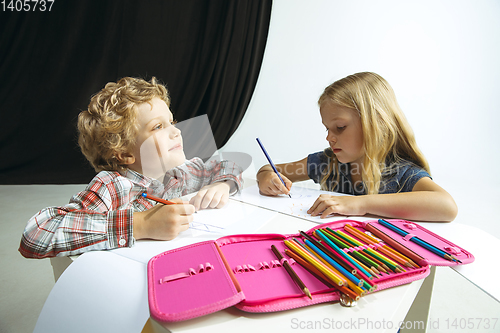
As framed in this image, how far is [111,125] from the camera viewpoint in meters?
0.73

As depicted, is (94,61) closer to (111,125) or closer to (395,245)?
(111,125)

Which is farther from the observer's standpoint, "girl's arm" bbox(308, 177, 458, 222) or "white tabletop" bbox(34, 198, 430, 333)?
"girl's arm" bbox(308, 177, 458, 222)

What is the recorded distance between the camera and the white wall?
2.31 m

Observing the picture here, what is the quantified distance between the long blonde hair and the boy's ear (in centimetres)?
59

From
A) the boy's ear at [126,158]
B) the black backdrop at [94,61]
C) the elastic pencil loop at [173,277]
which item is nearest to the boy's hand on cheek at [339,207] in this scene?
the elastic pencil loop at [173,277]

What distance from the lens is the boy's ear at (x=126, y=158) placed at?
770mm

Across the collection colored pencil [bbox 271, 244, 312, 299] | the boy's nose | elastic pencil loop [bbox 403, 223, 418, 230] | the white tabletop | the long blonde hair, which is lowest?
the white tabletop

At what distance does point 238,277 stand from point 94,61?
2.70m

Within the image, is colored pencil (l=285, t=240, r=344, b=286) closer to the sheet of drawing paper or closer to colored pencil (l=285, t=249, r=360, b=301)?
colored pencil (l=285, t=249, r=360, b=301)

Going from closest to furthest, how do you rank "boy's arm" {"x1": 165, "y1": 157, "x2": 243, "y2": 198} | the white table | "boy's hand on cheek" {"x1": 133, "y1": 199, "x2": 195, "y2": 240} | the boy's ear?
the white table
"boy's hand on cheek" {"x1": 133, "y1": 199, "x2": 195, "y2": 240}
the boy's ear
"boy's arm" {"x1": 165, "y1": 157, "x2": 243, "y2": 198}

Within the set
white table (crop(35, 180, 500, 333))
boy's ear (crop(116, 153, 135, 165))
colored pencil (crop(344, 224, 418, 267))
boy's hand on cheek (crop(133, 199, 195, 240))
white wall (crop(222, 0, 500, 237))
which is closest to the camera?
white table (crop(35, 180, 500, 333))

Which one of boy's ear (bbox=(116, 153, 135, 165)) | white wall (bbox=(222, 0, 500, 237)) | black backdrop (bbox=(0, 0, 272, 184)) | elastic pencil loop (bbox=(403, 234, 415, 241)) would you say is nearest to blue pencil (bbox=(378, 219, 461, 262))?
elastic pencil loop (bbox=(403, 234, 415, 241))

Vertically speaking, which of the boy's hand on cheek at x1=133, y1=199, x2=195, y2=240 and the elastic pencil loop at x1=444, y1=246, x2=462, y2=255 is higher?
the elastic pencil loop at x1=444, y1=246, x2=462, y2=255

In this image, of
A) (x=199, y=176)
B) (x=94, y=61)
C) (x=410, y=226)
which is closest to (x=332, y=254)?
(x=410, y=226)
